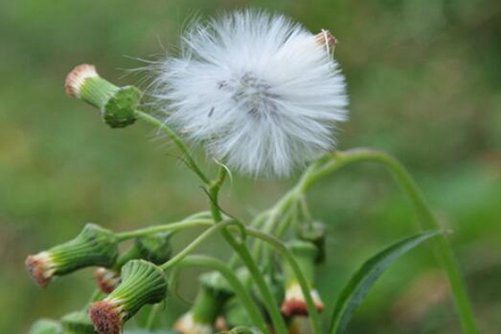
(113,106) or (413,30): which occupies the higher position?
(413,30)

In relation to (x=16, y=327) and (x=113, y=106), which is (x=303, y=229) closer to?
(x=113, y=106)

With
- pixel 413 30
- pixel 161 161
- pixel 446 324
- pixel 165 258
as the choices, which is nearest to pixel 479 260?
pixel 446 324

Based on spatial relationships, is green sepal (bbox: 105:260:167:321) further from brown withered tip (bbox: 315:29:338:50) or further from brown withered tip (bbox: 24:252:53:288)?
brown withered tip (bbox: 315:29:338:50)

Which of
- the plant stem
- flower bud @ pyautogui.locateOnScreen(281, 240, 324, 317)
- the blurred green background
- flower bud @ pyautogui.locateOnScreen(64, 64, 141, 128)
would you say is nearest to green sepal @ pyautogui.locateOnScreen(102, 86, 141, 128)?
flower bud @ pyautogui.locateOnScreen(64, 64, 141, 128)

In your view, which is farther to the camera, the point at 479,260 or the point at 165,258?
the point at 479,260

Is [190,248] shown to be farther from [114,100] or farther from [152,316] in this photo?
[152,316]

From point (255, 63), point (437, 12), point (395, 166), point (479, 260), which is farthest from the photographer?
point (437, 12)
